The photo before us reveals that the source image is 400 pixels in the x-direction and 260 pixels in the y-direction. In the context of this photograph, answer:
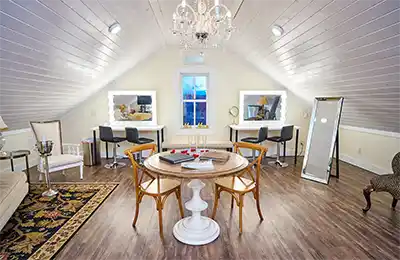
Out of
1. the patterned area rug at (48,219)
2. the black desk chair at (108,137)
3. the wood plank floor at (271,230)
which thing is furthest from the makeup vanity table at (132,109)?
the wood plank floor at (271,230)

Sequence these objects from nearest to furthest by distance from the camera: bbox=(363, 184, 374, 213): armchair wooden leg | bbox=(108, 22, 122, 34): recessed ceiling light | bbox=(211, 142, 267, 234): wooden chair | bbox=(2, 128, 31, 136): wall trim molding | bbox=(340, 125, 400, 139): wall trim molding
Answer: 1. bbox=(211, 142, 267, 234): wooden chair
2. bbox=(363, 184, 374, 213): armchair wooden leg
3. bbox=(108, 22, 122, 34): recessed ceiling light
4. bbox=(340, 125, 400, 139): wall trim molding
5. bbox=(2, 128, 31, 136): wall trim molding

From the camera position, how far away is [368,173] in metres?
4.45

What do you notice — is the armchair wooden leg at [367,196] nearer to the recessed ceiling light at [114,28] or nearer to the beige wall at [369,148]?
the beige wall at [369,148]

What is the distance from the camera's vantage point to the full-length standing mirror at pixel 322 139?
4.01m

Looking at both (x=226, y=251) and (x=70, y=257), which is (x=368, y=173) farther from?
(x=70, y=257)

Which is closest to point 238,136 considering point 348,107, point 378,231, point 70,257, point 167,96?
point 167,96

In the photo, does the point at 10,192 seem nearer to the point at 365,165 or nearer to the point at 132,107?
the point at 132,107

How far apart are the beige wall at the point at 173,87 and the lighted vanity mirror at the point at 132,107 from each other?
0.11m

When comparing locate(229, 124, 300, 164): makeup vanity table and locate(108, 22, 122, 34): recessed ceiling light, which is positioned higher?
locate(108, 22, 122, 34): recessed ceiling light

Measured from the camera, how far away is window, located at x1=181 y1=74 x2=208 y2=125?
5.62 m

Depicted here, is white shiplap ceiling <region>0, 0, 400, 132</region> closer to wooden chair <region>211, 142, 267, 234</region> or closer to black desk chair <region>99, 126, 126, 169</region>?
black desk chair <region>99, 126, 126, 169</region>

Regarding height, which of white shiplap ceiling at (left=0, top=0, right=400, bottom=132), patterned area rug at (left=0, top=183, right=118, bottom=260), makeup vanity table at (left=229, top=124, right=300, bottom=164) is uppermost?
white shiplap ceiling at (left=0, top=0, right=400, bottom=132)

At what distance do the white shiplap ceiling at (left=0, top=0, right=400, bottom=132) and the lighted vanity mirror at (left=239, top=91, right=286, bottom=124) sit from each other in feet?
2.80

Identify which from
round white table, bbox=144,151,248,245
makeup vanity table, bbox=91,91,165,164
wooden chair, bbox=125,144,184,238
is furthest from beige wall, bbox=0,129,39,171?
round white table, bbox=144,151,248,245
